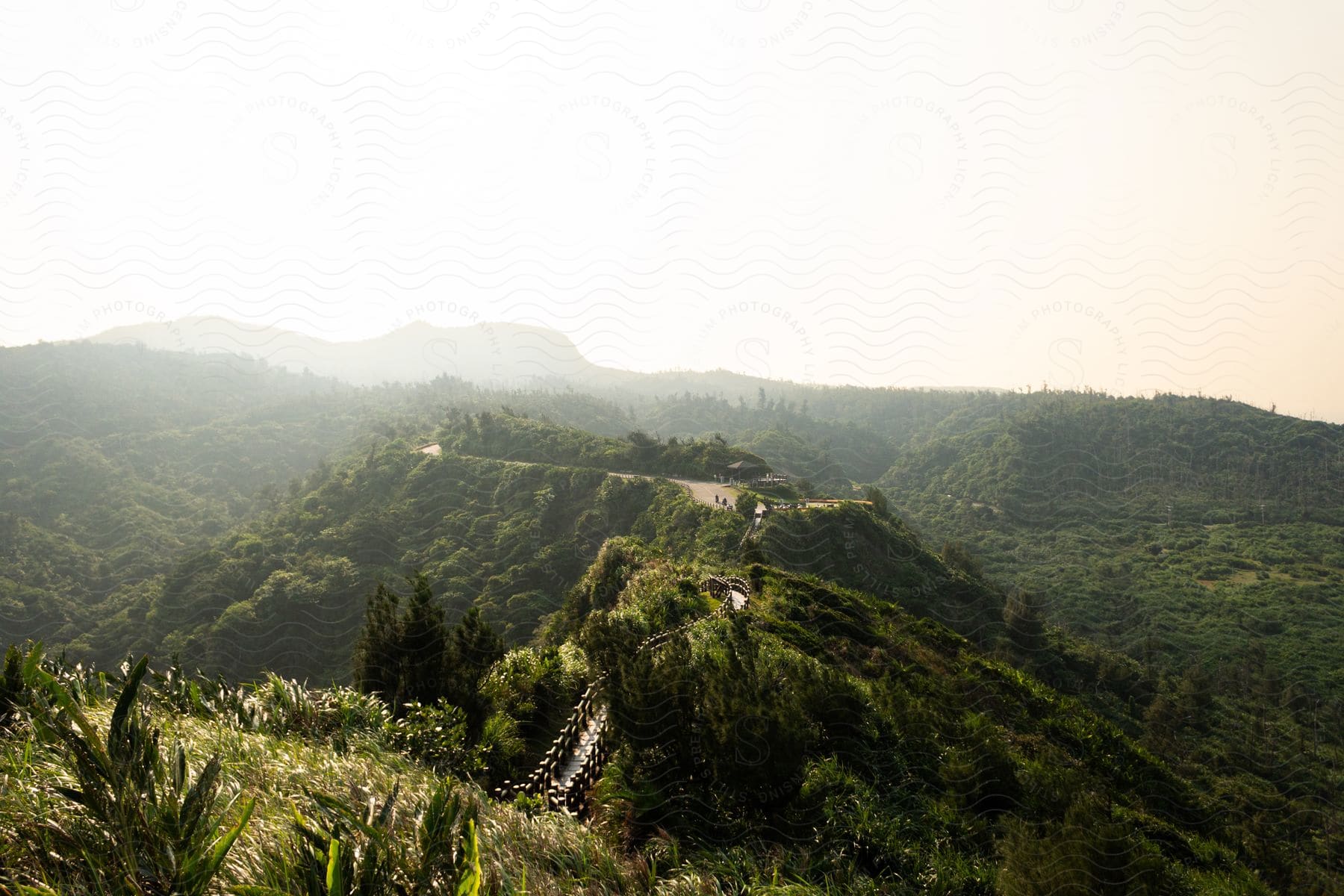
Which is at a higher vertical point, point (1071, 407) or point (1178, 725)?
point (1071, 407)

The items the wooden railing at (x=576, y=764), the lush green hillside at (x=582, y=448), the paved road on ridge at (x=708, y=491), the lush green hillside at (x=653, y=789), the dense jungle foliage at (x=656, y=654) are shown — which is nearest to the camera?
the lush green hillside at (x=653, y=789)

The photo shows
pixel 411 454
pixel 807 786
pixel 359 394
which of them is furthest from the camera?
pixel 359 394

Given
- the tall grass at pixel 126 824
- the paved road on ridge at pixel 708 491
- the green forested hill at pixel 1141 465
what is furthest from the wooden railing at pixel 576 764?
the green forested hill at pixel 1141 465

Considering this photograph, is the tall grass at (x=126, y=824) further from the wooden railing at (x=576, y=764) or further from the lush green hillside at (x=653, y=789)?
the wooden railing at (x=576, y=764)

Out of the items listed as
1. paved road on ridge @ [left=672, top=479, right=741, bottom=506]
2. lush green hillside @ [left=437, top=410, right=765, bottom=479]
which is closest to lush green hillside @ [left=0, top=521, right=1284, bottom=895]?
paved road on ridge @ [left=672, top=479, right=741, bottom=506]

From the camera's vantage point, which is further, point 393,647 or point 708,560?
point 708,560

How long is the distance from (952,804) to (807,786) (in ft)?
6.13

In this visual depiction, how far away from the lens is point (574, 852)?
12.4 ft

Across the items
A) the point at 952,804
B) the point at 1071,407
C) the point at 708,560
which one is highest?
the point at 1071,407

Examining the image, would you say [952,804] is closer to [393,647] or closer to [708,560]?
[393,647]

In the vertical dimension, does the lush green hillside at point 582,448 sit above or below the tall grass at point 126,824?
below

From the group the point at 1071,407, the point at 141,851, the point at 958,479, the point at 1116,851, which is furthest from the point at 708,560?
the point at 1071,407

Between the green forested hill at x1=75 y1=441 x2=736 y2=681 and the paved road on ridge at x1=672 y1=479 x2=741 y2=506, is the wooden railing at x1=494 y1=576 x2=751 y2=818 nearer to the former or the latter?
the green forested hill at x1=75 y1=441 x2=736 y2=681

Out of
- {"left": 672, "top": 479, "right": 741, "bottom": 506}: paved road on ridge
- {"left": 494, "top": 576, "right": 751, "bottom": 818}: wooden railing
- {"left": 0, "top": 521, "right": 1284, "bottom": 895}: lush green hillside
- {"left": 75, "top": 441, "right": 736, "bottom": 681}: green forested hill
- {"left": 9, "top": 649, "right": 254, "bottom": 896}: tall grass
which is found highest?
{"left": 9, "top": 649, "right": 254, "bottom": 896}: tall grass
